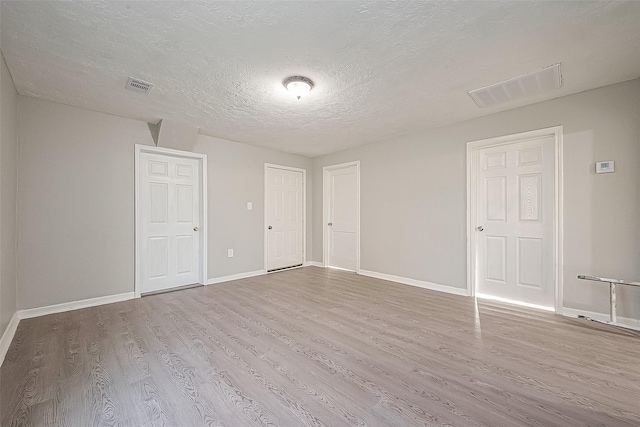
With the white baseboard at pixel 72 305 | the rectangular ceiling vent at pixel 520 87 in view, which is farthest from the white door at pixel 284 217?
the rectangular ceiling vent at pixel 520 87

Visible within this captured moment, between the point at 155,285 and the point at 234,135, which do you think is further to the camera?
the point at 234,135

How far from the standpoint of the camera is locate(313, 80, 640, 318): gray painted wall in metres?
2.61

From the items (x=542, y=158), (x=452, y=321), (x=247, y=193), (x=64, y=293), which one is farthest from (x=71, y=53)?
(x=542, y=158)

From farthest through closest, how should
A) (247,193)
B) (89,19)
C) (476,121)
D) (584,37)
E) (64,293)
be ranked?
(247,193) → (476,121) → (64,293) → (584,37) → (89,19)

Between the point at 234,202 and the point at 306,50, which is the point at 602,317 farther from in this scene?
the point at 234,202

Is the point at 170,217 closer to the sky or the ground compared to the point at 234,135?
closer to the ground

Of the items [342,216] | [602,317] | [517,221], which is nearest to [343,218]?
[342,216]

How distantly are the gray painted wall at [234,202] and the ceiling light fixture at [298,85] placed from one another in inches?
89.5

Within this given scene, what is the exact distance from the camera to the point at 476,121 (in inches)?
139

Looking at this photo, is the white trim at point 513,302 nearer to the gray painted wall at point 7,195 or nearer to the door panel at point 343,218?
the door panel at point 343,218

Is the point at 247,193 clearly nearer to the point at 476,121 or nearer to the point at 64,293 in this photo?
the point at 64,293

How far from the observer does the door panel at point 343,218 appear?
515cm

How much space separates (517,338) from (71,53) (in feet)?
14.6

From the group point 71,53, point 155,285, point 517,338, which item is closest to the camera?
point 71,53
